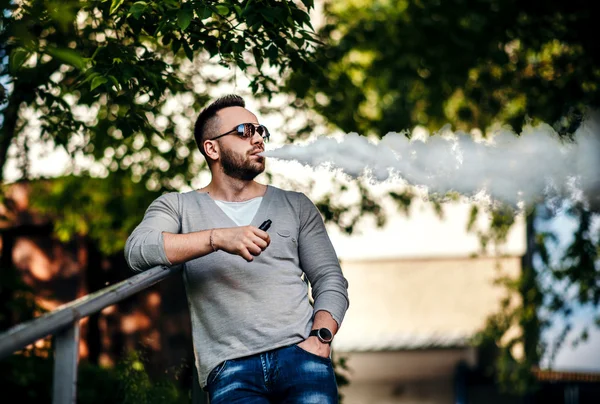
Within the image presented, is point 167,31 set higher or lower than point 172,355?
higher

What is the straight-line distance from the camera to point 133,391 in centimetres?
335

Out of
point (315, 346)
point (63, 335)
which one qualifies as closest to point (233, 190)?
point (315, 346)

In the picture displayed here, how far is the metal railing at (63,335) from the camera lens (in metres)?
1.79

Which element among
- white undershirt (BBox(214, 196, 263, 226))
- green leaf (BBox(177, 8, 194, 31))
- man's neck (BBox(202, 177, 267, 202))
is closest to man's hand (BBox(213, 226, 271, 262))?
white undershirt (BBox(214, 196, 263, 226))

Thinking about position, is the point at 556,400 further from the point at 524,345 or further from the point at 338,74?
the point at 338,74

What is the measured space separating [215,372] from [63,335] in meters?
0.90

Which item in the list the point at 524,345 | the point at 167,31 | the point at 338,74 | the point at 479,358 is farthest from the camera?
the point at 479,358

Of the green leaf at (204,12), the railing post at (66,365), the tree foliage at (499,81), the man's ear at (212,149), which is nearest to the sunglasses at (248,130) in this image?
the man's ear at (212,149)

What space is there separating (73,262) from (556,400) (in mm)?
8626

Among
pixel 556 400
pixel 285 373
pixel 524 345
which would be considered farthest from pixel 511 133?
pixel 556 400

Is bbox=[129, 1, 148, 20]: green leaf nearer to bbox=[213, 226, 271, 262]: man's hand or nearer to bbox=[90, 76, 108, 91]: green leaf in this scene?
bbox=[90, 76, 108, 91]: green leaf

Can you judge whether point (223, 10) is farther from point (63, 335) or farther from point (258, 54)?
point (63, 335)

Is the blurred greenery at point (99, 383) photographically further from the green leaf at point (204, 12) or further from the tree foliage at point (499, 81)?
the tree foliage at point (499, 81)

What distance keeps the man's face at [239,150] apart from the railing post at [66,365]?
4.39 feet
